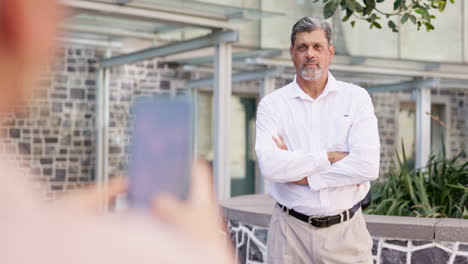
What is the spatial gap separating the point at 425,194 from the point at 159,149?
4990 millimetres

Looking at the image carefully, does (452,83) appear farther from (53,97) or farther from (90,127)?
(53,97)

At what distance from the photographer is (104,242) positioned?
465 mm

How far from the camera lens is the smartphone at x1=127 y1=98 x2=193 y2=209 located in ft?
1.73

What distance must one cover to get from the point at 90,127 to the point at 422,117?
566 centimetres

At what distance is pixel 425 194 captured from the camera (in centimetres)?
530

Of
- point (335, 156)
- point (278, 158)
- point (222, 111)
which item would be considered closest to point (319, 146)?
point (335, 156)

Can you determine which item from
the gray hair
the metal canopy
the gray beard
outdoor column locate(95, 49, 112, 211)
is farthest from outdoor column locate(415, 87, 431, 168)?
the gray beard

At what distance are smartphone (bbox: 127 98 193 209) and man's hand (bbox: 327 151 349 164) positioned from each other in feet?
8.20

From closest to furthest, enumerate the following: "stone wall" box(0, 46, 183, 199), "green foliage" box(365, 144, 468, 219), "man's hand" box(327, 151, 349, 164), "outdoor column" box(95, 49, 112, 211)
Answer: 1. "man's hand" box(327, 151, 349, 164)
2. "green foliage" box(365, 144, 468, 219)
3. "stone wall" box(0, 46, 183, 199)
4. "outdoor column" box(95, 49, 112, 211)

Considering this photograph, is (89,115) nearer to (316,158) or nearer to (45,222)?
(316,158)

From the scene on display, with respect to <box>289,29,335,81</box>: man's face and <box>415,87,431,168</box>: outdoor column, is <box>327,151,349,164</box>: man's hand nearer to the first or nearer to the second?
<box>289,29,335,81</box>: man's face

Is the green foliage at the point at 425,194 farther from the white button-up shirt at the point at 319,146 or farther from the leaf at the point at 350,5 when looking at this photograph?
the white button-up shirt at the point at 319,146

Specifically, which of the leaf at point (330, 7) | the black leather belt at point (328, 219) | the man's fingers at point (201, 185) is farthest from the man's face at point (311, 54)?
the man's fingers at point (201, 185)

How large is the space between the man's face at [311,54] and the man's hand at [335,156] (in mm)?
326
